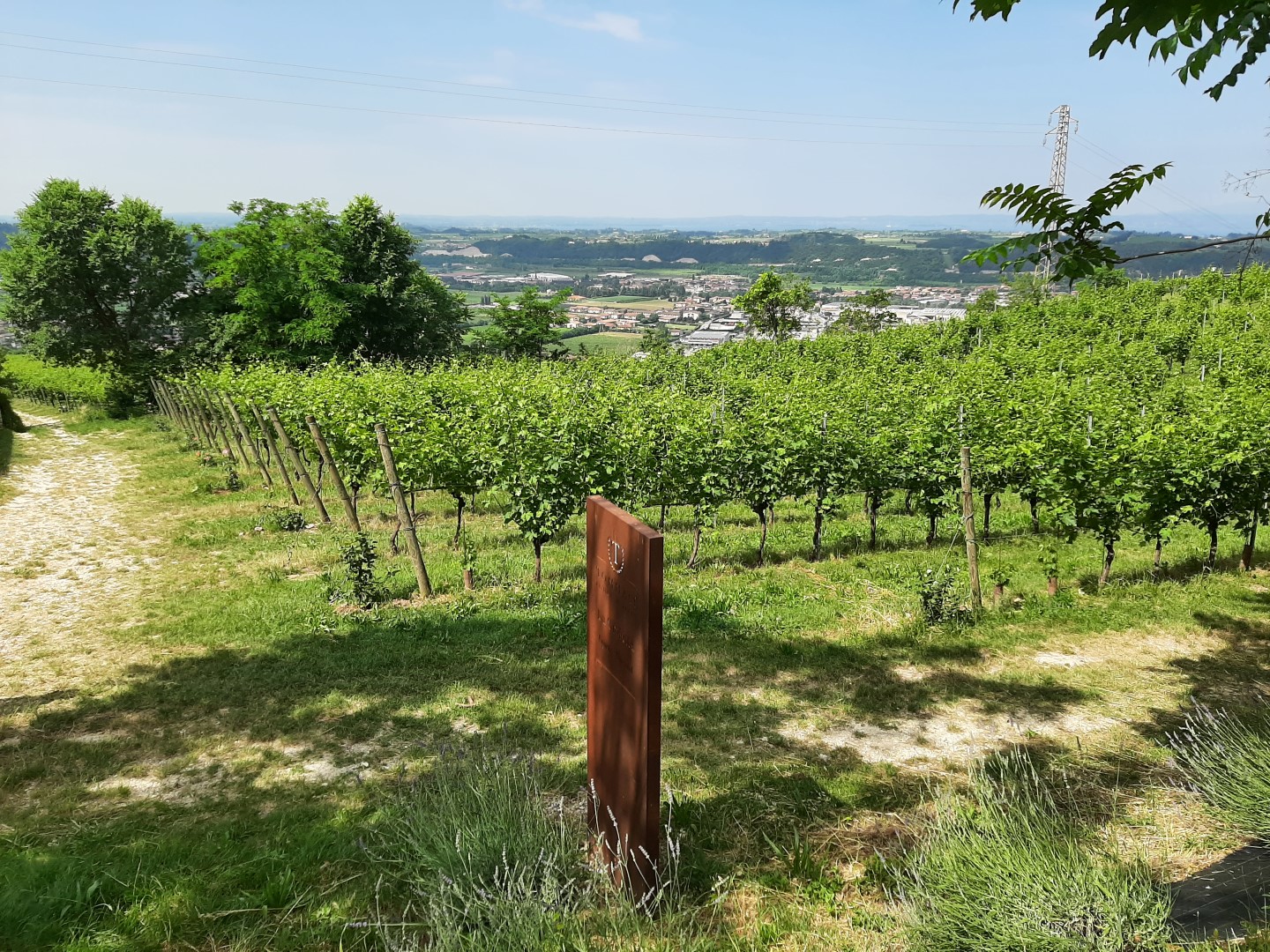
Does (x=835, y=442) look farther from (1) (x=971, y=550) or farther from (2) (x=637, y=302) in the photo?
(2) (x=637, y=302)

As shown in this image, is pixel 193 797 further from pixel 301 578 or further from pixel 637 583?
pixel 301 578

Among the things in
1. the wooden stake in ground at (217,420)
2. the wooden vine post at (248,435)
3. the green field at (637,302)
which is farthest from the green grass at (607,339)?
the wooden vine post at (248,435)

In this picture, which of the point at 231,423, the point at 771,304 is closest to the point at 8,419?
the point at 231,423

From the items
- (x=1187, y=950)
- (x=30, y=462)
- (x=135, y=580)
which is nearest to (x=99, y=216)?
(x=30, y=462)

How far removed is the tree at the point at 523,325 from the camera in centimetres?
4081

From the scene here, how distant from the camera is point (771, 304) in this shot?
42.8 m

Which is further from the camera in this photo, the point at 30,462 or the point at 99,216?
the point at 99,216

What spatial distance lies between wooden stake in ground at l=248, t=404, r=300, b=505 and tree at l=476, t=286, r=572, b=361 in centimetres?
2572

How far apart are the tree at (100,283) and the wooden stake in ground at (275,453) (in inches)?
789

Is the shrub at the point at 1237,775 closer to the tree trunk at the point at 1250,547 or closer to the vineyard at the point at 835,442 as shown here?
the vineyard at the point at 835,442

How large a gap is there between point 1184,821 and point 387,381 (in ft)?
48.2


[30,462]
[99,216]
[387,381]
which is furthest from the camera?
[99,216]

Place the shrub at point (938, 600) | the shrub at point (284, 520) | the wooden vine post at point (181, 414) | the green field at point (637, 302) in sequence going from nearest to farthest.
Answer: the shrub at point (938, 600)
the shrub at point (284, 520)
the wooden vine post at point (181, 414)
the green field at point (637, 302)

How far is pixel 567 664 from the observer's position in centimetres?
657
